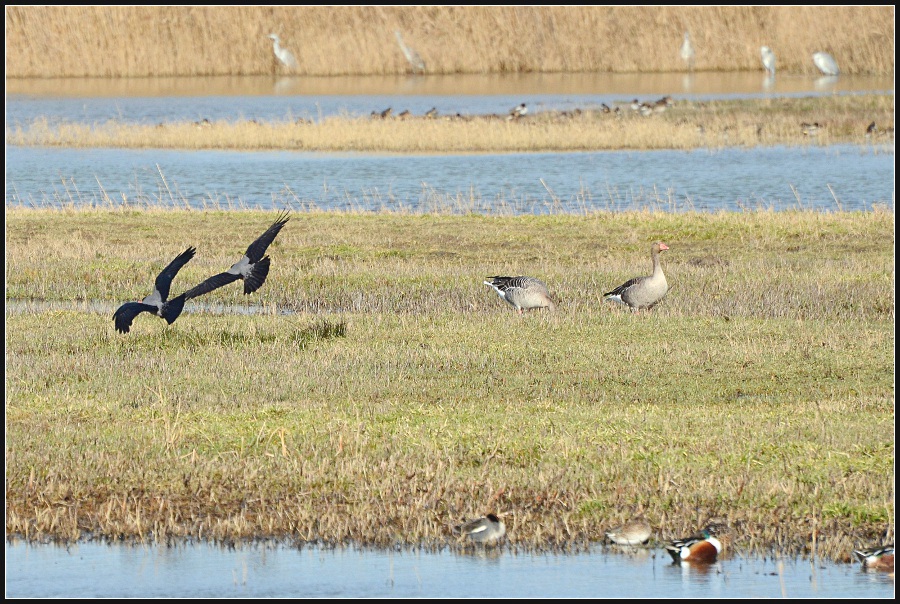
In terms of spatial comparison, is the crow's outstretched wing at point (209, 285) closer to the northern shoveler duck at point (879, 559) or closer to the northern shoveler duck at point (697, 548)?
the northern shoveler duck at point (697, 548)

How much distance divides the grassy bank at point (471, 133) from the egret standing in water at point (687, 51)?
59.0 ft

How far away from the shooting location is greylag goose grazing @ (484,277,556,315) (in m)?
15.6

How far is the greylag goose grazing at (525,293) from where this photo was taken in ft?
51.2

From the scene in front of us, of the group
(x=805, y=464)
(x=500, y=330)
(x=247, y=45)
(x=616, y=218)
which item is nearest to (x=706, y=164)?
(x=616, y=218)

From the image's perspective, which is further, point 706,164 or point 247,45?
point 247,45

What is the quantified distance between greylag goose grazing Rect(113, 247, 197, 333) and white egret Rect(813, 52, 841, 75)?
1956 inches

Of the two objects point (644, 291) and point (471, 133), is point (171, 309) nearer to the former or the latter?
point (644, 291)

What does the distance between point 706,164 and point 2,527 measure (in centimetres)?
3049

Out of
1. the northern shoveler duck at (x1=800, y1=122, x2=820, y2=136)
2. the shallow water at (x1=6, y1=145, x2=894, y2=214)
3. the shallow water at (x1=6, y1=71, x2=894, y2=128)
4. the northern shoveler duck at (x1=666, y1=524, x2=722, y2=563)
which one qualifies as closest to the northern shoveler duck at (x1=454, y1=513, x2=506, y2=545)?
the northern shoveler duck at (x1=666, y1=524, x2=722, y2=563)

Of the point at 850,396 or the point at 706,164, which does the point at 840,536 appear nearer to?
the point at 850,396

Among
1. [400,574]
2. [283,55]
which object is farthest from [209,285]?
[283,55]

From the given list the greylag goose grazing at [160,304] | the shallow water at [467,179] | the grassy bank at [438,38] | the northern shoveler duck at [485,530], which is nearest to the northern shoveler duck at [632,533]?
the northern shoveler duck at [485,530]

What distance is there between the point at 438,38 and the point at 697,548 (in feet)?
196

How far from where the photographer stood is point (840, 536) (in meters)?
8.28
